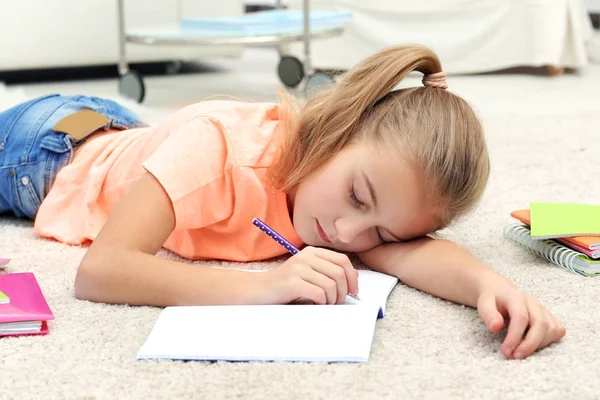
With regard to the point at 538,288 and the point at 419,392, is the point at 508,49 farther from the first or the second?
the point at 419,392

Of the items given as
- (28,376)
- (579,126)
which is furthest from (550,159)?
(28,376)

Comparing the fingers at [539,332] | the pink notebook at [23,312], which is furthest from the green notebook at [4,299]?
the fingers at [539,332]

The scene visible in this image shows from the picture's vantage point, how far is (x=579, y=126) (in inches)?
76.8

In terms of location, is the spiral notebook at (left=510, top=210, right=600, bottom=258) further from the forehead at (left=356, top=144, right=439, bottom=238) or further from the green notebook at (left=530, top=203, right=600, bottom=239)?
the forehead at (left=356, top=144, right=439, bottom=238)

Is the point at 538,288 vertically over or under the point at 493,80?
over

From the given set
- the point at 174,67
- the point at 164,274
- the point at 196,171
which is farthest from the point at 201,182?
the point at 174,67

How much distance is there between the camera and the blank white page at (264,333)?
730 millimetres

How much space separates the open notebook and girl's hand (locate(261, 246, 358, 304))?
13 mm

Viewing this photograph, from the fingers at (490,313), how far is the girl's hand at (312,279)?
128 millimetres

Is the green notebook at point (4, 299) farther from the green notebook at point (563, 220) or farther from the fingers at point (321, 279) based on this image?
the green notebook at point (563, 220)

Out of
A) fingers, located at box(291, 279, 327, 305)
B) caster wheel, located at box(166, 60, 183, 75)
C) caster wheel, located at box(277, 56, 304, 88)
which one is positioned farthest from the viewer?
caster wheel, located at box(166, 60, 183, 75)

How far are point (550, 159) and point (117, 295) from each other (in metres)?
1.03

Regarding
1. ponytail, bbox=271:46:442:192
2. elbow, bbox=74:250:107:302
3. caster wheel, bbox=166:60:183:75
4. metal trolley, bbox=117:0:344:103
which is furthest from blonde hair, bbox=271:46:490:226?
caster wheel, bbox=166:60:183:75

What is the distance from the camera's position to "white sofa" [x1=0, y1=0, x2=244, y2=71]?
2611mm
